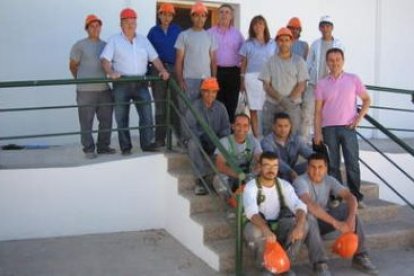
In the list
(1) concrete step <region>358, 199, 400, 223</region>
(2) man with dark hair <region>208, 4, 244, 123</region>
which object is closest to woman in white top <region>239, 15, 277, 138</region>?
(2) man with dark hair <region>208, 4, 244, 123</region>

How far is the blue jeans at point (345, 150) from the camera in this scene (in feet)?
19.4

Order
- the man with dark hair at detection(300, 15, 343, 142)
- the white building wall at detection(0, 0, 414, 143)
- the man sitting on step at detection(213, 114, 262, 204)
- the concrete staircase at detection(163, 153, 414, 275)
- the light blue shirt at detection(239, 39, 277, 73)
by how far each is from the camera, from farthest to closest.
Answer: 1. the white building wall at detection(0, 0, 414, 143)
2. the light blue shirt at detection(239, 39, 277, 73)
3. the man with dark hair at detection(300, 15, 343, 142)
4. the man sitting on step at detection(213, 114, 262, 204)
5. the concrete staircase at detection(163, 153, 414, 275)

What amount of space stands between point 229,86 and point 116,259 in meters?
2.50

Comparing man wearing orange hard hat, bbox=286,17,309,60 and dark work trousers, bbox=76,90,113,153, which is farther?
man wearing orange hard hat, bbox=286,17,309,60

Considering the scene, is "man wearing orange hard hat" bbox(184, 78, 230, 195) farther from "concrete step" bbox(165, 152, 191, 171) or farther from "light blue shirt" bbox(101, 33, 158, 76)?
"light blue shirt" bbox(101, 33, 158, 76)

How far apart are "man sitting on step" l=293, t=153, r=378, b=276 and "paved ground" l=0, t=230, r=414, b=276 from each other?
19 centimetres

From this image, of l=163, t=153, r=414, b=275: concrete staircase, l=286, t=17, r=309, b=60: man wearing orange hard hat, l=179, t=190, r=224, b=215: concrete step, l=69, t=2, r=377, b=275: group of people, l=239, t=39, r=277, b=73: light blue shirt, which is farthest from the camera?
l=286, t=17, r=309, b=60: man wearing orange hard hat

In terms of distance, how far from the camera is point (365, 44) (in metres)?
10.2

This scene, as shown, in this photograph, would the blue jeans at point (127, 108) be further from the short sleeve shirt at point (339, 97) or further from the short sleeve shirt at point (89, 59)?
the short sleeve shirt at point (339, 97)

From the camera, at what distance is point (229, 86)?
22.6 feet

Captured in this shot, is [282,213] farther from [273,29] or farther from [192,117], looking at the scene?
[273,29]

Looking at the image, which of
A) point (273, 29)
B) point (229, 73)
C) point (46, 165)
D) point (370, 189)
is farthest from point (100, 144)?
point (273, 29)

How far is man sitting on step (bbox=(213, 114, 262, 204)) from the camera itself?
219 inches

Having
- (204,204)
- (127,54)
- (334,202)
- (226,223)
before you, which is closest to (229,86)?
(127,54)
